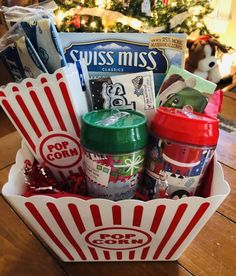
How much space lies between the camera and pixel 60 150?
46 centimetres

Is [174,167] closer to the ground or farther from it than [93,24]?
farther from it

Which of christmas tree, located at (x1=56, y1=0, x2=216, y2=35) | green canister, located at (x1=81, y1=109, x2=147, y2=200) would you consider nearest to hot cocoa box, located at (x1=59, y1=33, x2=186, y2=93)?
green canister, located at (x1=81, y1=109, x2=147, y2=200)

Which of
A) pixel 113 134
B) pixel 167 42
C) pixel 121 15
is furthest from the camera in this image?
pixel 121 15

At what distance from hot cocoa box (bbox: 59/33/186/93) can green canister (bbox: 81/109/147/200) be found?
3.9 inches

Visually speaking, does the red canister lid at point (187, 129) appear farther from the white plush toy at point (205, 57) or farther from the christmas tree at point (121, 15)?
the white plush toy at point (205, 57)

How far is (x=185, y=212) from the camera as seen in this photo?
14.2 inches

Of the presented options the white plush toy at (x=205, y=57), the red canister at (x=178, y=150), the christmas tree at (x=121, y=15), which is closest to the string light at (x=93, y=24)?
the christmas tree at (x=121, y=15)

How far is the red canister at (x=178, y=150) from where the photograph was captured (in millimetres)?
364

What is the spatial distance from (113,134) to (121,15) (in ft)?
5.13

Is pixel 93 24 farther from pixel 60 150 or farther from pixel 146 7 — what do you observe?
pixel 60 150

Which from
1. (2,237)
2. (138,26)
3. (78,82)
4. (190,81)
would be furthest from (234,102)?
(138,26)

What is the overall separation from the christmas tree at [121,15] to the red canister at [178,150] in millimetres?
1499

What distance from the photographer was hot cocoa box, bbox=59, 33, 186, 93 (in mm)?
460

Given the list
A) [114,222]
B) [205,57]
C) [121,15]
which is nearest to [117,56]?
[114,222]
